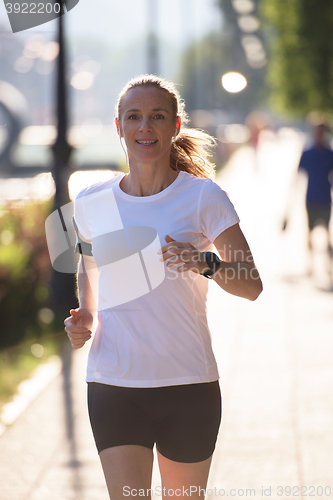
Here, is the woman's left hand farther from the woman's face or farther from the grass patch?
the grass patch

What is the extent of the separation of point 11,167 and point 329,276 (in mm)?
12526

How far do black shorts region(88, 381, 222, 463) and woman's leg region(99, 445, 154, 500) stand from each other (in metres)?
0.03

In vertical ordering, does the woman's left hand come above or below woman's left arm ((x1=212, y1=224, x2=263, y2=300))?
above

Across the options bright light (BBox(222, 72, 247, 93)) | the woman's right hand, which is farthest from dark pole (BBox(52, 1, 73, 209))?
the woman's right hand

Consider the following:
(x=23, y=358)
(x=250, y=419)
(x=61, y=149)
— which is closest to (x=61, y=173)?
(x=61, y=149)

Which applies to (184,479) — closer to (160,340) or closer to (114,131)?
(160,340)

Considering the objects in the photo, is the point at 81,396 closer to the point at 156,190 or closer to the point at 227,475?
the point at 227,475

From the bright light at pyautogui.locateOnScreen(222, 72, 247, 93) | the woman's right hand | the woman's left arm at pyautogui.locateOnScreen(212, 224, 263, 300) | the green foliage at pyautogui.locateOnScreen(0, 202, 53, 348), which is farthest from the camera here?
the green foliage at pyautogui.locateOnScreen(0, 202, 53, 348)

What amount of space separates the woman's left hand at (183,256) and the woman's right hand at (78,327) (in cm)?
45

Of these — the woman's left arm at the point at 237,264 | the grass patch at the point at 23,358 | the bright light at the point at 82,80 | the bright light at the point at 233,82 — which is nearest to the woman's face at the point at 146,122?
the woman's left arm at the point at 237,264

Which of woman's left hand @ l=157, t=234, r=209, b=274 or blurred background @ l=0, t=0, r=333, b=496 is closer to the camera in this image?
woman's left hand @ l=157, t=234, r=209, b=274

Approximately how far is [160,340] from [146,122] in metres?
0.78

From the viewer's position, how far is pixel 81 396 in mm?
5191

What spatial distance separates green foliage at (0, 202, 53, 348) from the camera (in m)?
6.68
